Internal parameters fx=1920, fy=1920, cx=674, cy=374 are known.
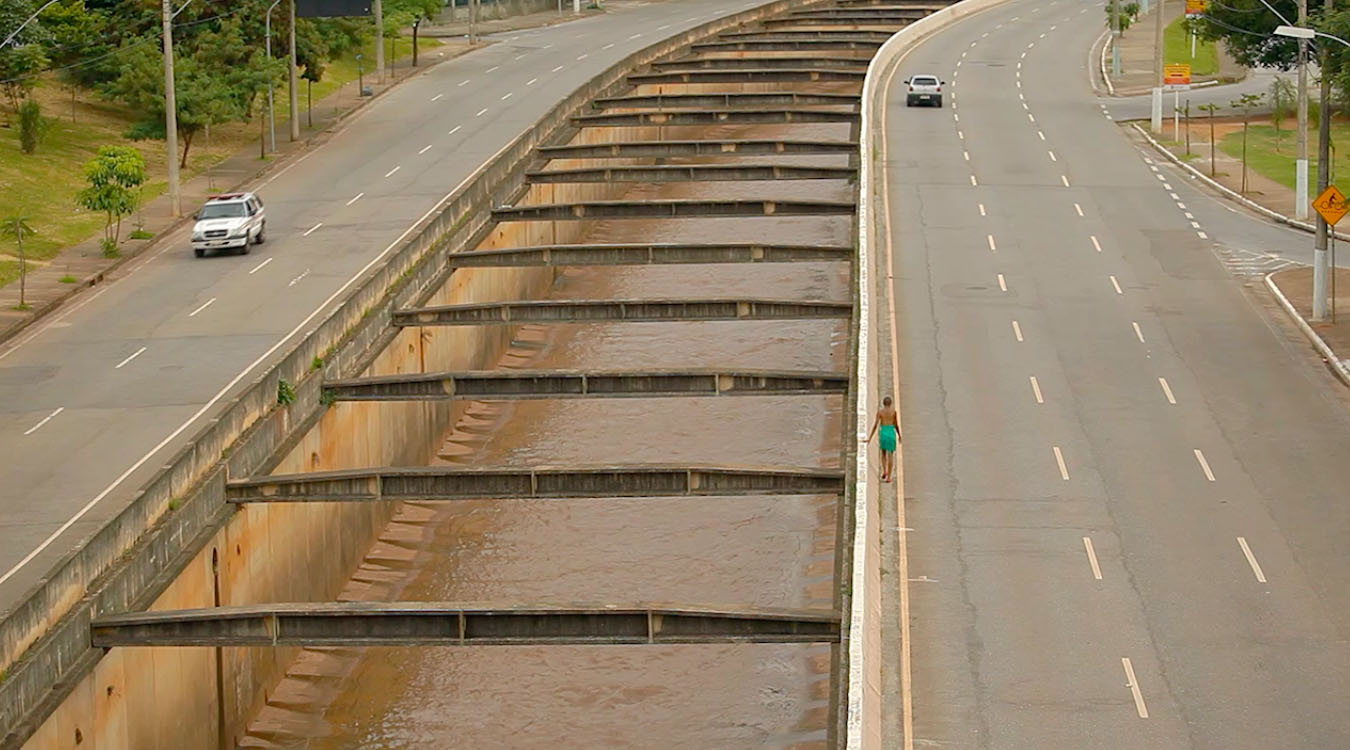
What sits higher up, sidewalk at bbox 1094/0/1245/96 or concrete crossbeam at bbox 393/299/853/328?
sidewalk at bbox 1094/0/1245/96

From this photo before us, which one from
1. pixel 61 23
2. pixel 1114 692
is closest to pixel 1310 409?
pixel 1114 692

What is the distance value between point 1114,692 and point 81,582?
55.8ft

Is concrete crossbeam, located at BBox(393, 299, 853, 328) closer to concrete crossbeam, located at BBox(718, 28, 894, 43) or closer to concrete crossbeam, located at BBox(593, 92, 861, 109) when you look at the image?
concrete crossbeam, located at BBox(593, 92, 861, 109)

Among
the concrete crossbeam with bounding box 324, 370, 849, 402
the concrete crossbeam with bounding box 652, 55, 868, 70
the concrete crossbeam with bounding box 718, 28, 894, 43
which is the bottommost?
the concrete crossbeam with bounding box 324, 370, 849, 402

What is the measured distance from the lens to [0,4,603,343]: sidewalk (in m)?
61.2

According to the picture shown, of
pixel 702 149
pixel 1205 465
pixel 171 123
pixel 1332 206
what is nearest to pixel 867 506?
pixel 1205 465

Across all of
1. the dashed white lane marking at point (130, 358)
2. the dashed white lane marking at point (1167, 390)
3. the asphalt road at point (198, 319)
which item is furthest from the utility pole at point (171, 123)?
the dashed white lane marking at point (1167, 390)

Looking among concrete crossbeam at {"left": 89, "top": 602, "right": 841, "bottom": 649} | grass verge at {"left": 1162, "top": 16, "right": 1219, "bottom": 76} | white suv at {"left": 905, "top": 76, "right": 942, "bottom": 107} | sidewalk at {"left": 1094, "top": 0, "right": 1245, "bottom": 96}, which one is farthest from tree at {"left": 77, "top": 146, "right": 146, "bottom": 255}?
grass verge at {"left": 1162, "top": 16, "right": 1219, "bottom": 76}

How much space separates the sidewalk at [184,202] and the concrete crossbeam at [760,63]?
15145 millimetres

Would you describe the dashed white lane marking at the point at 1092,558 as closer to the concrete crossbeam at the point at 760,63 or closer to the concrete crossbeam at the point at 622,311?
the concrete crossbeam at the point at 622,311

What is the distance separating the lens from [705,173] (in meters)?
69.1

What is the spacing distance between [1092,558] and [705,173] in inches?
1374

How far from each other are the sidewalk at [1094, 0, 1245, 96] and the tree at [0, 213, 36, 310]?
54.2 metres

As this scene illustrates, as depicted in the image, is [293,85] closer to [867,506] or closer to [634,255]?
[634,255]
